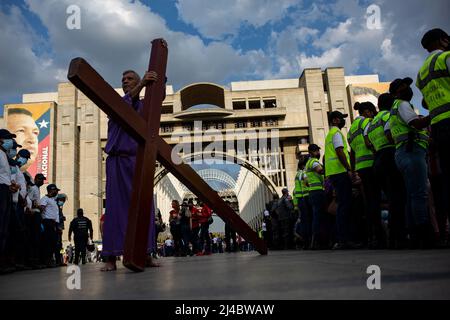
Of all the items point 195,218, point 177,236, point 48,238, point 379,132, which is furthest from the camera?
point 177,236

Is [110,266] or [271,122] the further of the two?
[271,122]

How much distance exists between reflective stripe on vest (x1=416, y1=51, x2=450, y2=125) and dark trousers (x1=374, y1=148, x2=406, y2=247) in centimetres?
132

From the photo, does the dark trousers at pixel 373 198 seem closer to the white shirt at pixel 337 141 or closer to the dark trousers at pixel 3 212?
the white shirt at pixel 337 141

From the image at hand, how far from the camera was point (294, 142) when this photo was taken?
33375 millimetres

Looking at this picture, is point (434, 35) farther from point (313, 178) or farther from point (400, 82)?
point (313, 178)

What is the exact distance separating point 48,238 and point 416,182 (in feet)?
21.6

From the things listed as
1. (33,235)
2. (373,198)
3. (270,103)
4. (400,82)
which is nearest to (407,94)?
(400,82)

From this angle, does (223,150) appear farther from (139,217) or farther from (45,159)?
(139,217)

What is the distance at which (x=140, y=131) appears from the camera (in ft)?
7.50

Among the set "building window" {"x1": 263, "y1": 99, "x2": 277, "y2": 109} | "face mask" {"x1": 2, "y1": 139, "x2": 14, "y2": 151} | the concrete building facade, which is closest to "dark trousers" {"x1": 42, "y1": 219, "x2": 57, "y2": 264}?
"face mask" {"x1": 2, "y1": 139, "x2": 14, "y2": 151}

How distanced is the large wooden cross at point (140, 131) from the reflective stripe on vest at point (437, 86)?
6.56ft

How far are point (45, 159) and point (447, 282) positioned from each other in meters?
33.0

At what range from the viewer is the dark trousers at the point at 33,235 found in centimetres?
626

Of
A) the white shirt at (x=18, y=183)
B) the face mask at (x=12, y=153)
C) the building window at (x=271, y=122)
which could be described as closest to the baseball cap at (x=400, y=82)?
the white shirt at (x=18, y=183)
